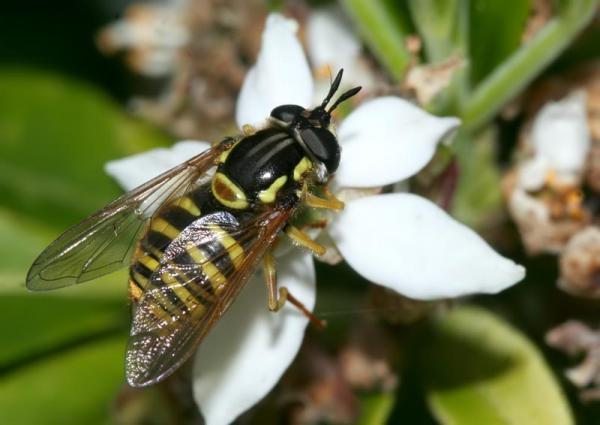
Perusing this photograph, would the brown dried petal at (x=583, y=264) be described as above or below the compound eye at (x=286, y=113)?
below

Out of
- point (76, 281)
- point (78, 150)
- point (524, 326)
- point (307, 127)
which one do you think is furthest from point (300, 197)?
point (78, 150)

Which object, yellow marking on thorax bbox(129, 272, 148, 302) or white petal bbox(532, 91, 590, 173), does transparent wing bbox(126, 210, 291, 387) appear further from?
white petal bbox(532, 91, 590, 173)

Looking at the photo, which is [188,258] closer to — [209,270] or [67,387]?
[209,270]

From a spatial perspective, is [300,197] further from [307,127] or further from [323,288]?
[323,288]

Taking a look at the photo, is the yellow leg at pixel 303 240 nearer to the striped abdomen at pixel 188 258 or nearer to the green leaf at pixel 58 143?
the striped abdomen at pixel 188 258

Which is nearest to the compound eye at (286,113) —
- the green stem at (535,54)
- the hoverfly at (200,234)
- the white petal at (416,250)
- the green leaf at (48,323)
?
the hoverfly at (200,234)

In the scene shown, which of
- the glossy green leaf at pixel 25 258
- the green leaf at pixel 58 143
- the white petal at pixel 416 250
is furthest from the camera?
the green leaf at pixel 58 143
